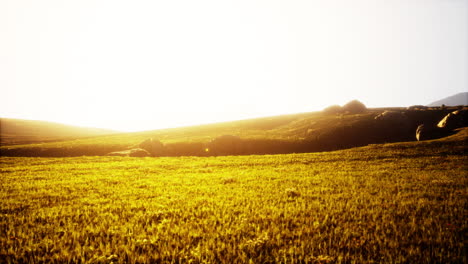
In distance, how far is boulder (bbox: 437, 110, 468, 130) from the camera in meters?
45.2

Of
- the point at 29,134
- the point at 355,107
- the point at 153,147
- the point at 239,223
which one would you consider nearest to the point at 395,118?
the point at 355,107

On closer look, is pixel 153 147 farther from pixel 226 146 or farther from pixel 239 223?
pixel 239 223

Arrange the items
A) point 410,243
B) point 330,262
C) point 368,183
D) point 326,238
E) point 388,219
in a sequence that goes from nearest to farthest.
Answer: point 330,262
point 410,243
point 326,238
point 388,219
point 368,183

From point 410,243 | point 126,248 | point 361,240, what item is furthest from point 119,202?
point 410,243

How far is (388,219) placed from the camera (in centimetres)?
768

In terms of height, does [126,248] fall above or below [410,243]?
above

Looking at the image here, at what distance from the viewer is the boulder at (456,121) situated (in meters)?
45.2

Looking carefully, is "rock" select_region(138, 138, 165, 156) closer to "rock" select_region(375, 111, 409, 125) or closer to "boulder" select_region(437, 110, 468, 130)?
"rock" select_region(375, 111, 409, 125)

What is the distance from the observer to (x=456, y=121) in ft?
151

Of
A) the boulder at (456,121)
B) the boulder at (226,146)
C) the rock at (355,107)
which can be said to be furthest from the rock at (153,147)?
the rock at (355,107)

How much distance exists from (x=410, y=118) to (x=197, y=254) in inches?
2776

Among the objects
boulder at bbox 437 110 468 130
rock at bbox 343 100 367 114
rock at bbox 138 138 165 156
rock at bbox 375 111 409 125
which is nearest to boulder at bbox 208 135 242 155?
rock at bbox 138 138 165 156

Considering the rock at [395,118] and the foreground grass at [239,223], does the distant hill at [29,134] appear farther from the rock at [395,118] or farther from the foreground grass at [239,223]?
the rock at [395,118]

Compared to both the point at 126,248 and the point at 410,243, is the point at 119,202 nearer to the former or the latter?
the point at 126,248
